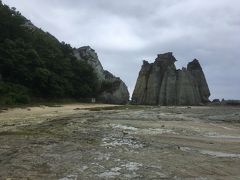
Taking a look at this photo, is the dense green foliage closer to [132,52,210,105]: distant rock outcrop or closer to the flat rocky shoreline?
the flat rocky shoreline

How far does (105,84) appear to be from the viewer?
6762 centimetres

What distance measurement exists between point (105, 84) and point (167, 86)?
1859cm

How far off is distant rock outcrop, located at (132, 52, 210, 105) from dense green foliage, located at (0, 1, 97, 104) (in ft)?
86.5

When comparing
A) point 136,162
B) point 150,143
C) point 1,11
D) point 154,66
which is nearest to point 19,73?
point 1,11

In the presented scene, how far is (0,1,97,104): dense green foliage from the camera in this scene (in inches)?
1737

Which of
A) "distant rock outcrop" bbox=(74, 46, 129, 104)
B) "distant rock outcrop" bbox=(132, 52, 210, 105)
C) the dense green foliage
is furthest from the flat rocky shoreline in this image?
"distant rock outcrop" bbox=(132, 52, 210, 105)

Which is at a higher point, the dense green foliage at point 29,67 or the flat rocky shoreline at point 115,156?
the dense green foliage at point 29,67

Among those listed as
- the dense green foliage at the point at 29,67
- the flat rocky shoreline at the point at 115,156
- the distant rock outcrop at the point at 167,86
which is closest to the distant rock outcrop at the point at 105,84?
the dense green foliage at the point at 29,67

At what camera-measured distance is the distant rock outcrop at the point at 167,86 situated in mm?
82438

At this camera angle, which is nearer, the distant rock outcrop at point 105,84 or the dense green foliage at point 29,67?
the dense green foliage at point 29,67

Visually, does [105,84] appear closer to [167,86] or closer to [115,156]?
[167,86]

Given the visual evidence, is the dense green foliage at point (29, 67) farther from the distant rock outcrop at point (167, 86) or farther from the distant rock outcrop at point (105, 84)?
the distant rock outcrop at point (167, 86)

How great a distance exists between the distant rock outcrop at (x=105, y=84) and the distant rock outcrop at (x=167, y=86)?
12.8 m

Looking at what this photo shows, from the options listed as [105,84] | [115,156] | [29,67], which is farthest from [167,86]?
[115,156]
